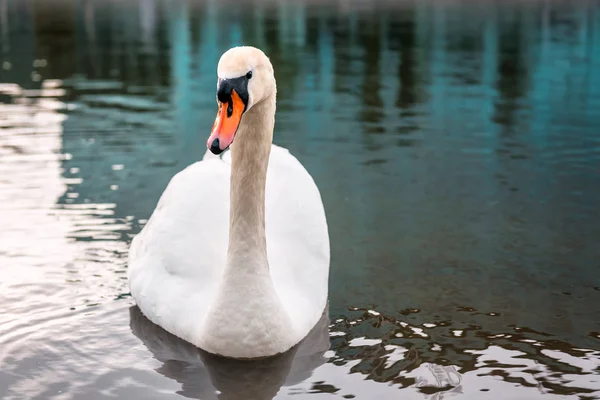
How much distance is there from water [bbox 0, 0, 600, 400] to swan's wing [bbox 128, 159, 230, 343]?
22cm

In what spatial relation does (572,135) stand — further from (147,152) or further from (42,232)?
(42,232)

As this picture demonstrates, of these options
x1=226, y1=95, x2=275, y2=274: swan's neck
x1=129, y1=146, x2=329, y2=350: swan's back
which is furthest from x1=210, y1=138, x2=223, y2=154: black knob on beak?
x1=129, y1=146, x2=329, y2=350: swan's back

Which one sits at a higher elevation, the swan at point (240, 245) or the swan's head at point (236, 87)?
the swan's head at point (236, 87)

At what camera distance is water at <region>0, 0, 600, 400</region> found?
5426 millimetres

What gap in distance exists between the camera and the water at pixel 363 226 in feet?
17.8

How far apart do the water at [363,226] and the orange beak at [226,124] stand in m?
1.54

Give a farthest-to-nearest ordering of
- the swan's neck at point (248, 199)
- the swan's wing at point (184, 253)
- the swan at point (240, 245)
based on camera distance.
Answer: the swan's wing at point (184, 253) < the swan's neck at point (248, 199) < the swan at point (240, 245)

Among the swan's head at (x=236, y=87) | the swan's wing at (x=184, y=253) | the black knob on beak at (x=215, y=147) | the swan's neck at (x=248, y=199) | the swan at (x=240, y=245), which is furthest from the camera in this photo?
the swan's wing at (x=184, y=253)

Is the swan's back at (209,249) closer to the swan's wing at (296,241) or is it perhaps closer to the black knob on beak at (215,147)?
the swan's wing at (296,241)

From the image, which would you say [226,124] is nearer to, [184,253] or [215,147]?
[215,147]

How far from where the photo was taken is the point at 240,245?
5.39 metres

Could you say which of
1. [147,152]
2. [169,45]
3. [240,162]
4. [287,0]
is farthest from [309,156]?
[287,0]

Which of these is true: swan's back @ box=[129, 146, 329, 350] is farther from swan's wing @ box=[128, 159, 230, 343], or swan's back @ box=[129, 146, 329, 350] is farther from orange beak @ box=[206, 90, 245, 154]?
orange beak @ box=[206, 90, 245, 154]

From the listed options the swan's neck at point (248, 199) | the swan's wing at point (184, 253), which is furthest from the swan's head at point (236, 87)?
the swan's wing at point (184, 253)
